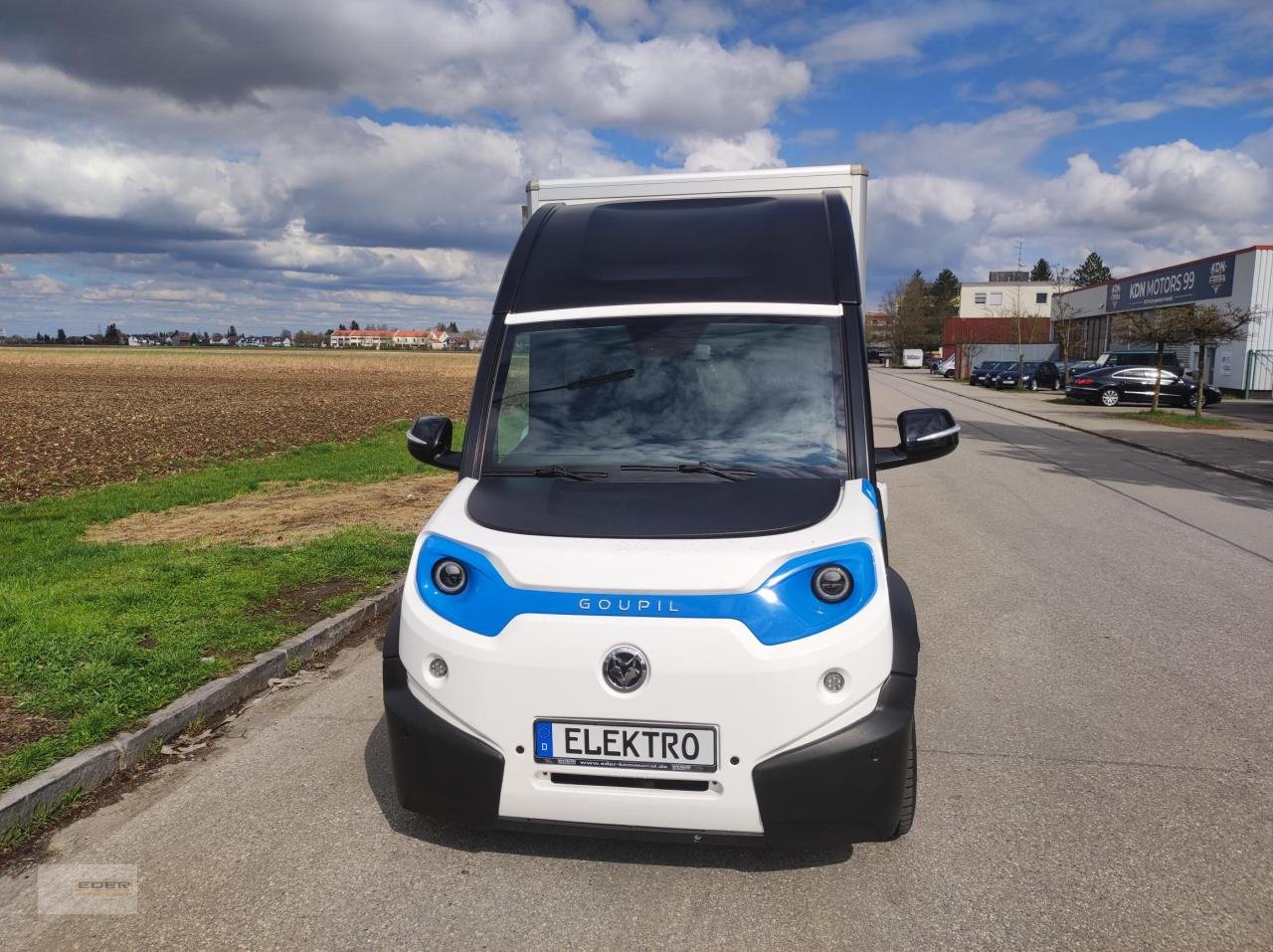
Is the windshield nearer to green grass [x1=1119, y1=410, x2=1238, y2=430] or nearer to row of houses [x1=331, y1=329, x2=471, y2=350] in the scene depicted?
green grass [x1=1119, y1=410, x2=1238, y2=430]

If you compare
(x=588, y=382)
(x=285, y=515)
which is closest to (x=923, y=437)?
(x=588, y=382)

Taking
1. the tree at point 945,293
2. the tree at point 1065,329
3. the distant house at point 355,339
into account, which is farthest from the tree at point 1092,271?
the distant house at point 355,339

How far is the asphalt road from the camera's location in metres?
2.97

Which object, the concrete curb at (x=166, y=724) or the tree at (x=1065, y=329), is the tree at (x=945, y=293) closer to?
the tree at (x=1065, y=329)

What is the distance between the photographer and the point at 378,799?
3.85m

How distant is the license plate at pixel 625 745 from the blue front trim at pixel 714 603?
35cm

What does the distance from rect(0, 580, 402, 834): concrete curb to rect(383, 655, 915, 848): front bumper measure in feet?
5.09

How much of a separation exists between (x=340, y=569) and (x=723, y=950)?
5.36m

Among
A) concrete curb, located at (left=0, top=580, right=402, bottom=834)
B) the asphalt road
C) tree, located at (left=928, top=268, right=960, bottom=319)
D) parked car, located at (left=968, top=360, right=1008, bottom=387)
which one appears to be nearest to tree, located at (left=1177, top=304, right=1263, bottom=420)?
parked car, located at (left=968, top=360, right=1008, bottom=387)

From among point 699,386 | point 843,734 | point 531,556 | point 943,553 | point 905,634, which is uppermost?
point 699,386

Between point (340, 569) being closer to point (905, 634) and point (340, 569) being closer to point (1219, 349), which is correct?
point (905, 634)

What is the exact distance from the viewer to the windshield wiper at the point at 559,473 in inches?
147

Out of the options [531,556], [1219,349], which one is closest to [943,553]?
[531,556]

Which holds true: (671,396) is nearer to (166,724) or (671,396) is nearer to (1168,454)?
(166,724)
